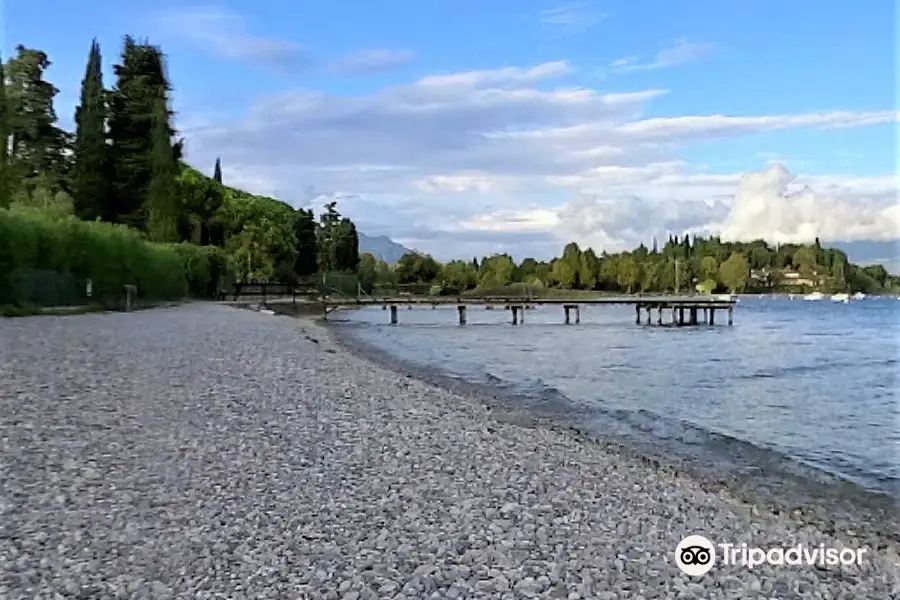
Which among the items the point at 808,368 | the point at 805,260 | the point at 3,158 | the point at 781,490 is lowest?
the point at 808,368

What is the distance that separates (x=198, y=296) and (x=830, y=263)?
132 metres

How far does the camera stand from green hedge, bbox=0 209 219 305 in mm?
25984

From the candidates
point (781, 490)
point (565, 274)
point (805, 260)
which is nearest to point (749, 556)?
point (781, 490)

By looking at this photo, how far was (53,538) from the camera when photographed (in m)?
5.36

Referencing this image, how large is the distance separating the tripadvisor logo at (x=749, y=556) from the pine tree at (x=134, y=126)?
167 feet

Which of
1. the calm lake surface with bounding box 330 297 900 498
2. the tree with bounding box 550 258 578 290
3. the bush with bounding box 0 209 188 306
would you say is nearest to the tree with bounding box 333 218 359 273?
the tree with bounding box 550 258 578 290

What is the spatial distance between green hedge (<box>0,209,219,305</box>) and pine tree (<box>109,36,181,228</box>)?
31.5ft

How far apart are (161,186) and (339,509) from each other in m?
48.7

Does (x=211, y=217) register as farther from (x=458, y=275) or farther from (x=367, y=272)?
(x=458, y=275)

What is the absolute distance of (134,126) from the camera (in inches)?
2114

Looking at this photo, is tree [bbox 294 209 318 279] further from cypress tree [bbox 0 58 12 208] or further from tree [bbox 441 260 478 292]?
cypress tree [bbox 0 58 12 208]

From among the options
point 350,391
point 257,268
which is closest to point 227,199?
point 257,268

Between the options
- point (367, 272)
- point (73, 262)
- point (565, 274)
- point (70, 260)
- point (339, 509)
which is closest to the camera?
point (339, 509)

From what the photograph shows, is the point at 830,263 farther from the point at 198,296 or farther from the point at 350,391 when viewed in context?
the point at 350,391
